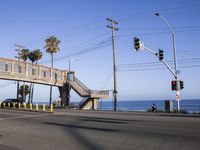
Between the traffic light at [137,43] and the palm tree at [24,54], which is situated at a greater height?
the palm tree at [24,54]

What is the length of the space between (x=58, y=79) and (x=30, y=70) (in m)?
7.50

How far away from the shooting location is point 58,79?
187ft

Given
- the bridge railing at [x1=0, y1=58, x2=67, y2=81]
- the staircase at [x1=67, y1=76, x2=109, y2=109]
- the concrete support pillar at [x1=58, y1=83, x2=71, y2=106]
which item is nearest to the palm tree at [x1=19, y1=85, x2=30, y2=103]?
the concrete support pillar at [x1=58, y1=83, x2=71, y2=106]

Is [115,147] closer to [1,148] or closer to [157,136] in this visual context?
[157,136]

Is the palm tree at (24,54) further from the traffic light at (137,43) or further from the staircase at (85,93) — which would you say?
the traffic light at (137,43)

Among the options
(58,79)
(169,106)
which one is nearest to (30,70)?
(58,79)

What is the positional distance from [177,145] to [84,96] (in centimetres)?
4664

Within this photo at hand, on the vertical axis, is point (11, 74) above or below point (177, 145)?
above

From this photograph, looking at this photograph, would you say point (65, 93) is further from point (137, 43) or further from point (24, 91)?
point (137, 43)

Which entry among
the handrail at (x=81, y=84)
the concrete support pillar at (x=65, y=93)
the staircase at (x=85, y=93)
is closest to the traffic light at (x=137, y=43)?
the staircase at (x=85, y=93)

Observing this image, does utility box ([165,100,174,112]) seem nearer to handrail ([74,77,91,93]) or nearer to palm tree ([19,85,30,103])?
handrail ([74,77,91,93])

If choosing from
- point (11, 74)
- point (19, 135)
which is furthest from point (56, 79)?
point (19, 135)

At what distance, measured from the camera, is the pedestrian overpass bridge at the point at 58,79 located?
160ft

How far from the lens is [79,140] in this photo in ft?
40.2
